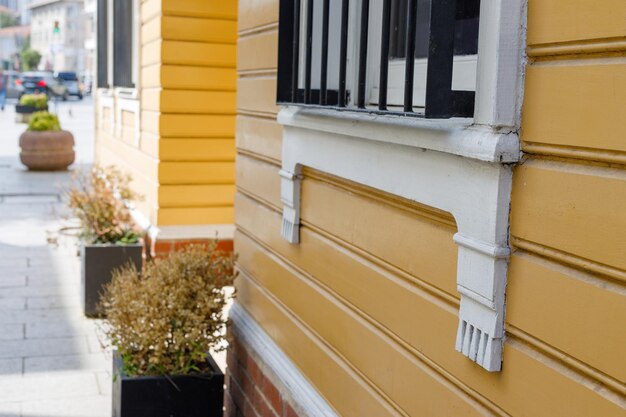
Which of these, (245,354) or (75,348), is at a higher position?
(245,354)

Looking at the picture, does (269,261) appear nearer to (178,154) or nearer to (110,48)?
(178,154)

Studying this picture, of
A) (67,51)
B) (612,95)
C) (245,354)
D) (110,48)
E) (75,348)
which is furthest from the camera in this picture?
(67,51)

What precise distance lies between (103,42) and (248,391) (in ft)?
26.7

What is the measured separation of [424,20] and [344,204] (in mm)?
653

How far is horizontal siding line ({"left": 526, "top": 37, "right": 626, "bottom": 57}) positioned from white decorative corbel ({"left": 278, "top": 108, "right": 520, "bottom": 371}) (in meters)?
0.18

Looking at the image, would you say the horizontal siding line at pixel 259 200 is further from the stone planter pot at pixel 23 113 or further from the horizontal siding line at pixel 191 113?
the stone planter pot at pixel 23 113

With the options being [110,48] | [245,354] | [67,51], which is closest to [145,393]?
[245,354]

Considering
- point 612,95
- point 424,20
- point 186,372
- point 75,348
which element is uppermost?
point 424,20

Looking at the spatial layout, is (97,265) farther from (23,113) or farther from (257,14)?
(23,113)

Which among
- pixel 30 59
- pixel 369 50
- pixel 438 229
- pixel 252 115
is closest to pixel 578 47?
pixel 438 229

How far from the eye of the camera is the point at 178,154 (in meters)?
7.70

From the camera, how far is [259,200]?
4039 mm

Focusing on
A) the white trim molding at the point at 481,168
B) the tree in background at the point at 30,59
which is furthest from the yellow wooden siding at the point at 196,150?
the tree in background at the point at 30,59

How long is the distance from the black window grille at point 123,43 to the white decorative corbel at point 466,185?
6.86 metres
